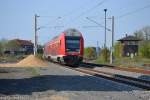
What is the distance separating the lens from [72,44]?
44.7 m

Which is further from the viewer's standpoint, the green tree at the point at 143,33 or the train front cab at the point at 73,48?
the green tree at the point at 143,33

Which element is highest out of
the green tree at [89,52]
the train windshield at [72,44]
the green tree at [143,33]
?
the green tree at [143,33]

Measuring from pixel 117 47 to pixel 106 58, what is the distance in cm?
3923

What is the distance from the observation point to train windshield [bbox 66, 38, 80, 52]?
4442cm

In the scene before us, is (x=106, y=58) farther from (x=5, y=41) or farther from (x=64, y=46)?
(x=5, y=41)

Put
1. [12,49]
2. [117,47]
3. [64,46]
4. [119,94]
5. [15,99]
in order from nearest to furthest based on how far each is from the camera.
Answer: [15,99]
[119,94]
[64,46]
[117,47]
[12,49]

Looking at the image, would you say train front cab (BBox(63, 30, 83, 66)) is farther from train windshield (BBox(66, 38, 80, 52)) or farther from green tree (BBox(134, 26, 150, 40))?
green tree (BBox(134, 26, 150, 40))

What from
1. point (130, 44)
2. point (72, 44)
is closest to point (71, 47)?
point (72, 44)

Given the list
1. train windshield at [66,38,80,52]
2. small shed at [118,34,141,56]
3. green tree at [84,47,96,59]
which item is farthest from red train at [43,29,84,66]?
small shed at [118,34,141,56]

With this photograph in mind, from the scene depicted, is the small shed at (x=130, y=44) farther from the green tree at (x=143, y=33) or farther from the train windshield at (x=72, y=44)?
the train windshield at (x=72, y=44)

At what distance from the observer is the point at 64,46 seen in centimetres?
4422

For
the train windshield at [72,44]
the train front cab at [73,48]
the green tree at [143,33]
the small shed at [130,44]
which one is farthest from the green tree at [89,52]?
the train windshield at [72,44]

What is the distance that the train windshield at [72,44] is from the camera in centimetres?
4442

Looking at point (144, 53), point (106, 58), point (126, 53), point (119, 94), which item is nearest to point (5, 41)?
point (126, 53)
